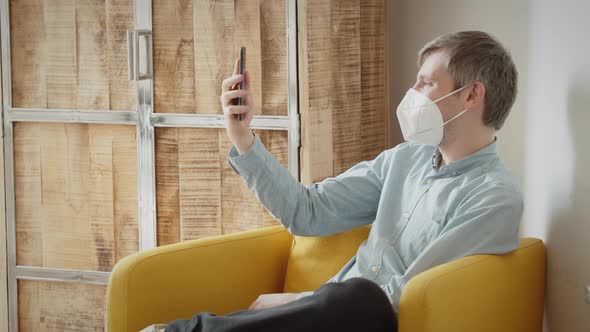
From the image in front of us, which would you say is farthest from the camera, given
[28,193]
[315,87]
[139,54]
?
[28,193]

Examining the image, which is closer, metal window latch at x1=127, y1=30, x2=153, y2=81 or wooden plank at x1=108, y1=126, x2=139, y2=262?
metal window latch at x1=127, y1=30, x2=153, y2=81

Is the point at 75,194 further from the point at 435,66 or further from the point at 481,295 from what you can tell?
the point at 481,295

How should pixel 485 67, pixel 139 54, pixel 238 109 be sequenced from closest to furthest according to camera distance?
1. pixel 485 67
2. pixel 238 109
3. pixel 139 54

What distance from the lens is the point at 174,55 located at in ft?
9.16

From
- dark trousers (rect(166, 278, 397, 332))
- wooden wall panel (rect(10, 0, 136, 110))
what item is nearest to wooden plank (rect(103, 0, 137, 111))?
wooden wall panel (rect(10, 0, 136, 110))

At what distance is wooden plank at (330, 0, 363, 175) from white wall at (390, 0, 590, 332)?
37 cm

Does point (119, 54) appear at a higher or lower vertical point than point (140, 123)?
higher

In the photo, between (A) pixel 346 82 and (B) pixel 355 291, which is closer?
(B) pixel 355 291

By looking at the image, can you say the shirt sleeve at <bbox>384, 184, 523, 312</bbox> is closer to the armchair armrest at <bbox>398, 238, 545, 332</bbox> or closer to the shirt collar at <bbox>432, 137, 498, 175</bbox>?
the armchair armrest at <bbox>398, 238, 545, 332</bbox>

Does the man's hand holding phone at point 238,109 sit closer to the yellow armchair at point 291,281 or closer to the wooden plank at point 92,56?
the yellow armchair at point 291,281

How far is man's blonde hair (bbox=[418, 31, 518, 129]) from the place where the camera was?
6.73ft

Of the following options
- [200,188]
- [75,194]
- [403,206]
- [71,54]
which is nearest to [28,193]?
[75,194]

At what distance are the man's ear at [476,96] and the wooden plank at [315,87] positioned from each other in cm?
68

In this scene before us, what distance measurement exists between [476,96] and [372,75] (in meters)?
0.79
